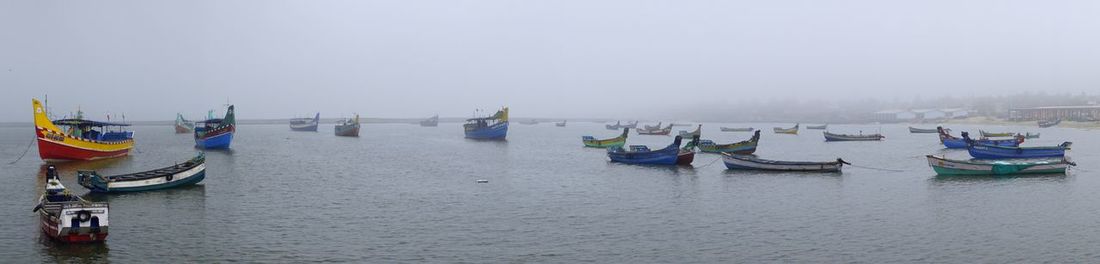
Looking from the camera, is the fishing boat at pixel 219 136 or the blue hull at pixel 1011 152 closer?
the blue hull at pixel 1011 152

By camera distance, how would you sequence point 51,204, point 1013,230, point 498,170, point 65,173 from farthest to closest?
point 498,170, point 65,173, point 1013,230, point 51,204

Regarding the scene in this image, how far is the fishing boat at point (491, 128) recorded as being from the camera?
376ft

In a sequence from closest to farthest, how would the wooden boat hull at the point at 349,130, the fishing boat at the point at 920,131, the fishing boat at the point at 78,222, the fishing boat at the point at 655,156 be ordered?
1. the fishing boat at the point at 78,222
2. the fishing boat at the point at 655,156
3. the fishing boat at the point at 920,131
4. the wooden boat hull at the point at 349,130

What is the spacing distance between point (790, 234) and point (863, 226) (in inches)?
146

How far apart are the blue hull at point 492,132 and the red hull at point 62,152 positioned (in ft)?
188

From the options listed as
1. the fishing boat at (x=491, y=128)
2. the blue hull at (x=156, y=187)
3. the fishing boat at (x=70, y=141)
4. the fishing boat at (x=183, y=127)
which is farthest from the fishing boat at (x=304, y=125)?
the blue hull at (x=156, y=187)

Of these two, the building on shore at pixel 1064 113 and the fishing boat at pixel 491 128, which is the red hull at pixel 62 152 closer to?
the fishing boat at pixel 491 128

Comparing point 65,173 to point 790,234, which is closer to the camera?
point 790,234

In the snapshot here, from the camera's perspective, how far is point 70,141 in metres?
60.8

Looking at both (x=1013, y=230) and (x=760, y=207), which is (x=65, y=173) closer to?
(x=760, y=207)

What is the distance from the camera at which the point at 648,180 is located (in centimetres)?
4669

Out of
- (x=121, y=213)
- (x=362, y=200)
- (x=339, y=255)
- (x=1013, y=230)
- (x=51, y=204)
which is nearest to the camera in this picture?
(x=339, y=255)

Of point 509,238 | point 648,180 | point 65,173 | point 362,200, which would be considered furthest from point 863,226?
point 65,173

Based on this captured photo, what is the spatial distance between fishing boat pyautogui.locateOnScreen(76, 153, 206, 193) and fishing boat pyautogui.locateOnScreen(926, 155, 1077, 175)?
4346cm
